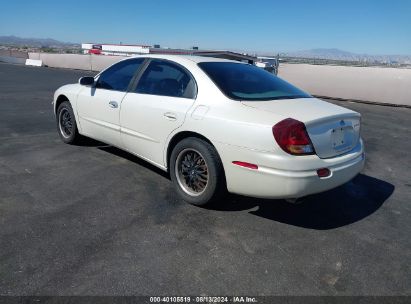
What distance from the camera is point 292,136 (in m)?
3.10

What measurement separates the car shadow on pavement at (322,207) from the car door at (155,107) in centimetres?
100

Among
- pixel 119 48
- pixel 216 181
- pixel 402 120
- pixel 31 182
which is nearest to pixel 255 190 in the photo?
pixel 216 181

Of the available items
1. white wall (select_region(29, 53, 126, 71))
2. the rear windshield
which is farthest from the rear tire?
white wall (select_region(29, 53, 126, 71))

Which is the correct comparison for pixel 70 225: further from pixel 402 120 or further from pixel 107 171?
pixel 402 120

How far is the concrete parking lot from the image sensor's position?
258cm

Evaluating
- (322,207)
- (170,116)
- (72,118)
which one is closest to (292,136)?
(322,207)

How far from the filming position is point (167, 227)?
333 centimetres

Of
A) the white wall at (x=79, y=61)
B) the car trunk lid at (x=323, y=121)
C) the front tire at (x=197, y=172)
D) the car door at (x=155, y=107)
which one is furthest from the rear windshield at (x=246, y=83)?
the white wall at (x=79, y=61)

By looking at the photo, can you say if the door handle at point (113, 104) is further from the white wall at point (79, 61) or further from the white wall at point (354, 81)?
the white wall at point (79, 61)

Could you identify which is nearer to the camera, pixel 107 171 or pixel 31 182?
pixel 31 182

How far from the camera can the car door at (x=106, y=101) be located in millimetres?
4605

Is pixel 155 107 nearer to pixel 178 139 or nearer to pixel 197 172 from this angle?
pixel 178 139

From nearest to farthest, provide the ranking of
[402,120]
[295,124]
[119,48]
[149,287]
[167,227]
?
[149,287]
[295,124]
[167,227]
[402,120]
[119,48]

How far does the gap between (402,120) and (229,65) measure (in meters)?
7.64
